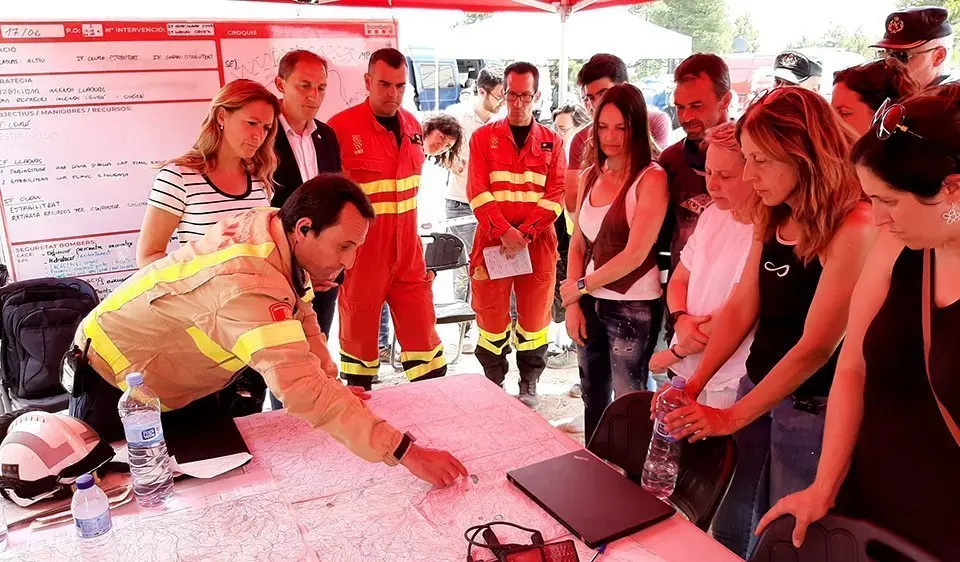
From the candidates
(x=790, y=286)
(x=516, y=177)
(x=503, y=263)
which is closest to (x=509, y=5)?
(x=516, y=177)

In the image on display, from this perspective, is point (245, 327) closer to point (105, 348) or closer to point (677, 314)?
point (105, 348)

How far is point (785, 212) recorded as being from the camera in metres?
1.72

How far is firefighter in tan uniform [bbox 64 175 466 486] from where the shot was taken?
1516 mm

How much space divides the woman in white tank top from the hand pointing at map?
1.26m

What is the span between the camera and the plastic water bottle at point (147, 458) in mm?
1498

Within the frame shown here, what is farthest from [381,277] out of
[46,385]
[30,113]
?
[30,113]

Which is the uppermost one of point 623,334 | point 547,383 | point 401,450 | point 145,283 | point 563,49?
point 563,49

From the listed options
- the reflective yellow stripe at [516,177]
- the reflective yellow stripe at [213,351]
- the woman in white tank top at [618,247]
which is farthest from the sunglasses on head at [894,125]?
the reflective yellow stripe at [516,177]

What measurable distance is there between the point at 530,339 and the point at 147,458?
2.38 metres

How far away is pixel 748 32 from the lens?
279 inches

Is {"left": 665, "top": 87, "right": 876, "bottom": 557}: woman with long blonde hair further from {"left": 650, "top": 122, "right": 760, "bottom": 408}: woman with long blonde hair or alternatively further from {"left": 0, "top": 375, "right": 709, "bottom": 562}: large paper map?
{"left": 0, "top": 375, "right": 709, "bottom": 562}: large paper map

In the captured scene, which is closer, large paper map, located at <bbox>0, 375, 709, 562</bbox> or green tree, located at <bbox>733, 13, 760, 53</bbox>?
large paper map, located at <bbox>0, 375, 709, 562</bbox>

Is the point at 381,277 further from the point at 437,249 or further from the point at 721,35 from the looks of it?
the point at 721,35

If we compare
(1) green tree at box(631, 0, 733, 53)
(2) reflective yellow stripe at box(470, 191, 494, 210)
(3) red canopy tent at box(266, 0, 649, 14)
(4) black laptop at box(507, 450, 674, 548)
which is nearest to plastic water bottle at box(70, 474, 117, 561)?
(4) black laptop at box(507, 450, 674, 548)
